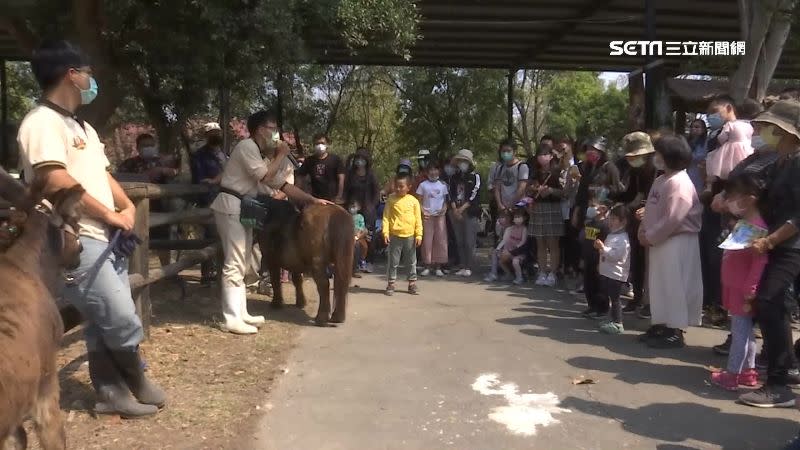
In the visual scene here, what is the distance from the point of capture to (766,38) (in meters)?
10.3

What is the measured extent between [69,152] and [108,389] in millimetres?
1458

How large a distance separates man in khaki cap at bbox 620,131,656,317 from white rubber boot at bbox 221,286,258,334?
3.90 metres

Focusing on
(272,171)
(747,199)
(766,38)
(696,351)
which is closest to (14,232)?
(272,171)

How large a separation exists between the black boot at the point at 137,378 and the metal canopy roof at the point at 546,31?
636 centimetres

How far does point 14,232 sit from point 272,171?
3.26 metres

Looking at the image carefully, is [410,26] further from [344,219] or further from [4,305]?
[4,305]

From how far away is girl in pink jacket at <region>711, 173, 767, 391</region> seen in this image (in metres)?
5.01

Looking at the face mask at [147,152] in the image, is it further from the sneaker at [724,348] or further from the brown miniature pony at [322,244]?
the sneaker at [724,348]

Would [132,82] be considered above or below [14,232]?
above

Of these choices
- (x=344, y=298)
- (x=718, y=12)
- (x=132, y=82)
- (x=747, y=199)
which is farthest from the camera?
(x=718, y=12)

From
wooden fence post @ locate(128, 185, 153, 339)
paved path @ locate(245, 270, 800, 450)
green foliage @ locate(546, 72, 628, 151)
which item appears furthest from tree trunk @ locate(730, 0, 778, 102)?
green foliage @ locate(546, 72, 628, 151)

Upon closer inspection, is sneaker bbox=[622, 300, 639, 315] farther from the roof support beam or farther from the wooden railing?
the roof support beam

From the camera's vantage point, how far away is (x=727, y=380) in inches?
203

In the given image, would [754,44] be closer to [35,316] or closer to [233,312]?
[233,312]
